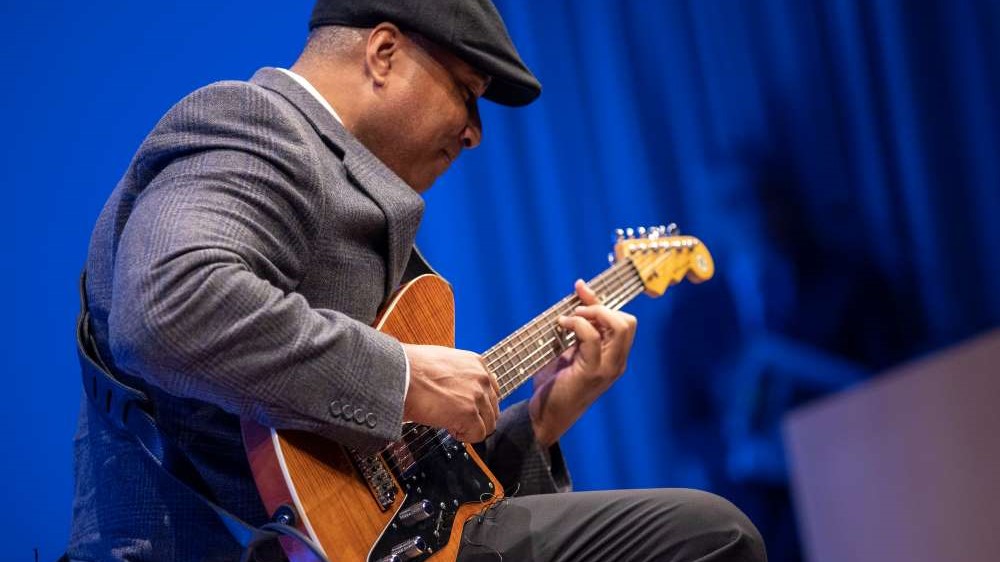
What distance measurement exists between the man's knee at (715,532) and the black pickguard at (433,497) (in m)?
0.33

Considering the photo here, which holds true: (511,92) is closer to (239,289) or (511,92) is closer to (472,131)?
(472,131)

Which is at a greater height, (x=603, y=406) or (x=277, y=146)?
(x=277, y=146)

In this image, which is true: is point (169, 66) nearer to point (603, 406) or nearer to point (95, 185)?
point (95, 185)

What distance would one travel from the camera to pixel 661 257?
2.62 meters

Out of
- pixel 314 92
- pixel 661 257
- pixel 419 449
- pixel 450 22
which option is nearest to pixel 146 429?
pixel 419 449

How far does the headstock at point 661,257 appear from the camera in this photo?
2.57 m

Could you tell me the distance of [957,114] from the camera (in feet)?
11.5

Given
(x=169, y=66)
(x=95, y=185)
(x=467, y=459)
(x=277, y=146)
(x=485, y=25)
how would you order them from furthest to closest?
(x=169, y=66) → (x=95, y=185) → (x=485, y=25) → (x=467, y=459) → (x=277, y=146)

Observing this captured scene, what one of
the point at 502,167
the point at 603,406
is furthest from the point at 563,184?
the point at 603,406

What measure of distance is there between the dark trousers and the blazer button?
1.26 feet

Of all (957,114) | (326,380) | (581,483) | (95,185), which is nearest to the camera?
(326,380)

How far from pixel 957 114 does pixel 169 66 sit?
8.66 ft

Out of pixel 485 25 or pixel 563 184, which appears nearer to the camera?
pixel 485 25

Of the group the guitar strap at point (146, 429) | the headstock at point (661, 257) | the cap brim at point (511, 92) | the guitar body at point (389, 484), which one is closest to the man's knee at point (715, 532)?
the guitar body at point (389, 484)
